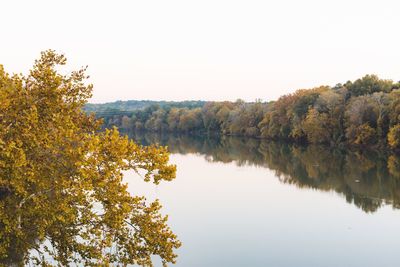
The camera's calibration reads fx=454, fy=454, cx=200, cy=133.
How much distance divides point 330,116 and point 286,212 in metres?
44.5

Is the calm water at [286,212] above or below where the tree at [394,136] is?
below

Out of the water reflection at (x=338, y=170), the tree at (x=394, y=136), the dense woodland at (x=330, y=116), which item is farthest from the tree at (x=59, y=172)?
the dense woodland at (x=330, y=116)

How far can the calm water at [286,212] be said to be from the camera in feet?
61.5

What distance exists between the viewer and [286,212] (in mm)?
26297

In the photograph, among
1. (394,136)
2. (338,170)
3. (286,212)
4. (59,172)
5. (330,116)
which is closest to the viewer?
(59,172)

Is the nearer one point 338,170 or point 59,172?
point 59,172

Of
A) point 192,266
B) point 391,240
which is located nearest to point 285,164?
point 391,240

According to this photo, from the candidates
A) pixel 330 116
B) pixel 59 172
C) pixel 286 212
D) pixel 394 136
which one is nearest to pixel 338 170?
pixel 394 136

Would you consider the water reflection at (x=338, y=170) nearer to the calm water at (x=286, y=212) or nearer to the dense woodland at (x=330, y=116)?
the calm water at (x=286, y=212)

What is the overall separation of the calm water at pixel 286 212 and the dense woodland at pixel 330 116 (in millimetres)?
11822

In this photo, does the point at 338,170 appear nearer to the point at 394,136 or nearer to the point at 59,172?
the point at 394,136

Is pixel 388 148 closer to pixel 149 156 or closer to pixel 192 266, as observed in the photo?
pixel 192 266

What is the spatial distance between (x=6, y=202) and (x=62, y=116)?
2.19 metres

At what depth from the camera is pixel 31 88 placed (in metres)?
10.0
